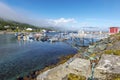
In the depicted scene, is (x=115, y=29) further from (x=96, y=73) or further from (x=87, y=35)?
(x=87, y=35)

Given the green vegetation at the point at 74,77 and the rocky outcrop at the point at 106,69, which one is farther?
the green vegetation at the point at 74,77

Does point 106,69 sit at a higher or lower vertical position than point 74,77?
higher

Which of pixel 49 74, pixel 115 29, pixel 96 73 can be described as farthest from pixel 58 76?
pixel 115 29

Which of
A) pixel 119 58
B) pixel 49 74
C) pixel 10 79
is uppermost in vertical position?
pixel 119 58

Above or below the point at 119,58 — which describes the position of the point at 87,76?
below

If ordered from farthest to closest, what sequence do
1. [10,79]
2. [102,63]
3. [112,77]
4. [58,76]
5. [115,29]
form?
[115,29] → [10,79] → [58,76] → [102,63] → [112,77]

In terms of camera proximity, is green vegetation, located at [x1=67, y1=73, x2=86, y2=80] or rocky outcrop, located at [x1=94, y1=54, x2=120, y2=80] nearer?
rocky outcrop, located at [x1=94, y1=54, x2=120, y2=80]

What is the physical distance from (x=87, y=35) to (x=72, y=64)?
105205mm

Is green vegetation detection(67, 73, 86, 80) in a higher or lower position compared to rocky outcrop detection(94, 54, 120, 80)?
lower

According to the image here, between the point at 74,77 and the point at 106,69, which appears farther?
the point at 74,77

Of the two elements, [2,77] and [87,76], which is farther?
[2,77]

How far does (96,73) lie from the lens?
25.7 ft

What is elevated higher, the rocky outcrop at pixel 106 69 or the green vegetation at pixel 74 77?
the rocky outcrop at pixel 106 69

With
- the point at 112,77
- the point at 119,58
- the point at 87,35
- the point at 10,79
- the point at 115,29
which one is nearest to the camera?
the point at 112,77
